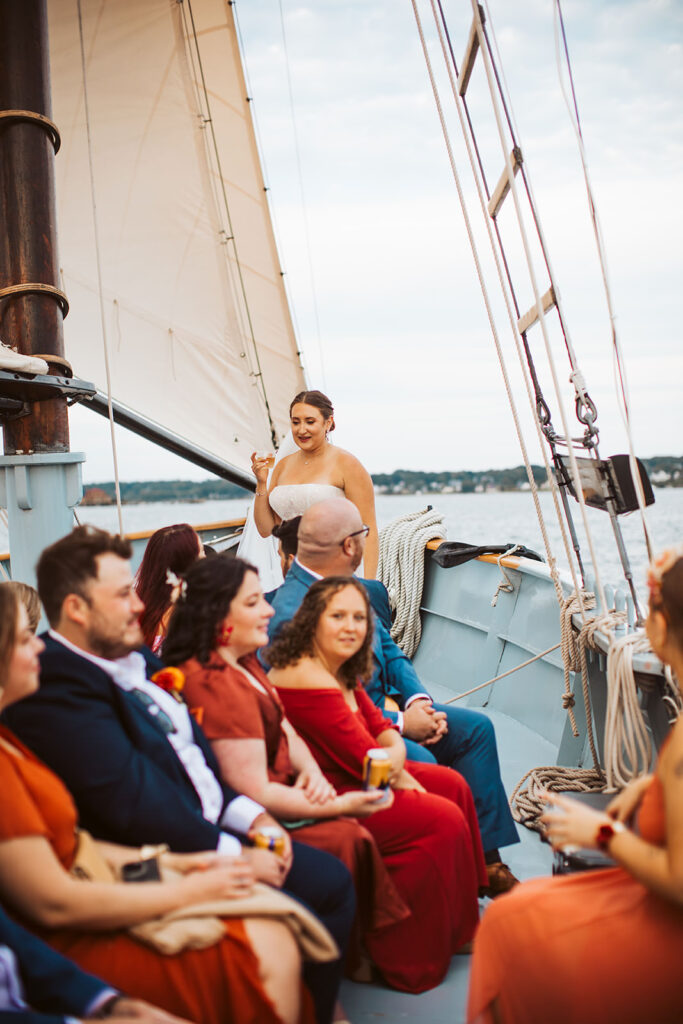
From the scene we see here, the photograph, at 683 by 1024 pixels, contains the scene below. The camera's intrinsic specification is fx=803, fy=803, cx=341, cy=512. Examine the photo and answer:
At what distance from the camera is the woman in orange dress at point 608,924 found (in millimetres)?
1074

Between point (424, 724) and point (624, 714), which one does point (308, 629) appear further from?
point (624, 714)

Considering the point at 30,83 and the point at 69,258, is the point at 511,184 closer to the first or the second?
the point at 30,83

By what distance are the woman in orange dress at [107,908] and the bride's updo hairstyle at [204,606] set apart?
43 cm

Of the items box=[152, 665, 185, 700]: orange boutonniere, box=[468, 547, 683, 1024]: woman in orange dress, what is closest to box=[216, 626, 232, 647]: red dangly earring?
box=[152, 665, 185, 700]: orange boutonniere

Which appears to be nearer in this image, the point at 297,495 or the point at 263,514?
the point at 297,495

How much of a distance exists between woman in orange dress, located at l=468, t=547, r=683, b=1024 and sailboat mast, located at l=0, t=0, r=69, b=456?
2.30 m

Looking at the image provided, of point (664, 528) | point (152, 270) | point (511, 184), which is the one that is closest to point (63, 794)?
point (511, 184)

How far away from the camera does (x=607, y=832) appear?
114 centimetres

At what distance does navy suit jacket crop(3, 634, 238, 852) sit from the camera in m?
1.20

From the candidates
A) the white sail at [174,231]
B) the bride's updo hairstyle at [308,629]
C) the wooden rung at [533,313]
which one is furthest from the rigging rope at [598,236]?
the white sail at [174,231]

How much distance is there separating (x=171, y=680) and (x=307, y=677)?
38 centimetres

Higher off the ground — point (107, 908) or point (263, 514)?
point (263, 514)

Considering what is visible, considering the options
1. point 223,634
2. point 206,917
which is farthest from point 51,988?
point 223,634

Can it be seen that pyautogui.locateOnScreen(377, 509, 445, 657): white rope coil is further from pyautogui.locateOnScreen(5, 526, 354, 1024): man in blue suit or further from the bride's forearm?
pyautogui.locateOnScreen(5, 526, 354, 1024): man in blue suit
